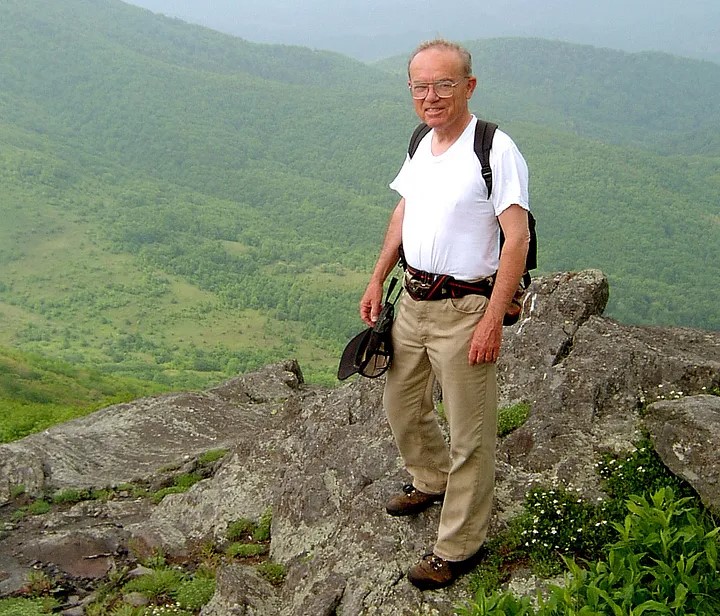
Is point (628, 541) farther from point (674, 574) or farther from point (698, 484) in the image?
point (698, 484)

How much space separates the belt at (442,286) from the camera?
618 centimetres

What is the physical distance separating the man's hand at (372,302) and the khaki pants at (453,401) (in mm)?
410

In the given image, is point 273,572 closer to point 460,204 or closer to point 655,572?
point 655,572

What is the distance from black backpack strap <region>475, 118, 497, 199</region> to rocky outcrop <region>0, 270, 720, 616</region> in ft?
11.1

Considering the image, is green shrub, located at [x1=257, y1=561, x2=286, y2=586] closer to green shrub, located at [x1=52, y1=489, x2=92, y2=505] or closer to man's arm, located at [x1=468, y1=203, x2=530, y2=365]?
man's arm, located at [x1=468, y1=203, x2=530, y2=365]

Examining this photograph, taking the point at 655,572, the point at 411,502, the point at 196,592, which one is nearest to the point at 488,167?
the point at 655,572

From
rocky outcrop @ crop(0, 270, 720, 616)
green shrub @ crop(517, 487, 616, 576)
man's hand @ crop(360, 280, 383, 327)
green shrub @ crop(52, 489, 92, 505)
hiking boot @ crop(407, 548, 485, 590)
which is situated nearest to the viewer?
hiking boot @ crop(407, 548, 485, 590)

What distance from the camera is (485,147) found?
5770 millimetres

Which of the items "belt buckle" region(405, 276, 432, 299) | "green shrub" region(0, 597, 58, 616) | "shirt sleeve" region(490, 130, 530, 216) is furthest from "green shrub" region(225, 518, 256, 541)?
"shirt sleeve" region(490, 130, 530, 216)

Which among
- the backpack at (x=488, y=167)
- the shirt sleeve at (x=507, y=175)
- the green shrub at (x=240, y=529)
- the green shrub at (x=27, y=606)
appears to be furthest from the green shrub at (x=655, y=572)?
the green shrub at (x=27, y=606)

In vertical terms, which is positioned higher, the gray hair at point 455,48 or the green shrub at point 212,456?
the gray hair at point 455,48

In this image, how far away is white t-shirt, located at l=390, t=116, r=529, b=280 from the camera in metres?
5.71

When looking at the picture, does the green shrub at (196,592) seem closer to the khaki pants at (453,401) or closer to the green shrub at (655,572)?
the khaki pants at (453,401)

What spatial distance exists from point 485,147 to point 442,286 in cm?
115
